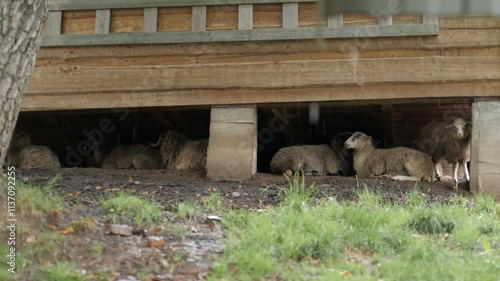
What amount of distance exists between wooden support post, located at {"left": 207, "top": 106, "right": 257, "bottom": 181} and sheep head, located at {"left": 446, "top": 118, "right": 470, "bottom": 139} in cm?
315

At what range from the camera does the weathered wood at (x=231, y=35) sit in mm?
Result: 9523

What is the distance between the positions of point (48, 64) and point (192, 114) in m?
3.13

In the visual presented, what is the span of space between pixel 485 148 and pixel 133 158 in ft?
20.5

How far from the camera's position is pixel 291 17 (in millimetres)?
9719

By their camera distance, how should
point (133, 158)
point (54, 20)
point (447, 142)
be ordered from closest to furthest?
1. point (54, 20)
2. point (447, 142)
3. point (133, 158)

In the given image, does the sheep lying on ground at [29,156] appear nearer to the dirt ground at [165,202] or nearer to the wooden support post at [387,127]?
the dirt ground at [165,202]

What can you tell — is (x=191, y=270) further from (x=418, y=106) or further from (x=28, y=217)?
(x=418, y=106)

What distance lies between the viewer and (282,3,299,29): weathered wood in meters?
9.72

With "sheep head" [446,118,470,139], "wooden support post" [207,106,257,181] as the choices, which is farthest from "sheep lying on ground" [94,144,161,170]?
"sheep head" [446,118,470,139]

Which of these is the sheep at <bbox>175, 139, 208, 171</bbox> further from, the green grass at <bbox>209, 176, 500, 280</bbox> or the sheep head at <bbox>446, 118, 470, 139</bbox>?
the green grass at <bbox>209, 176, 500, 280</bbox>

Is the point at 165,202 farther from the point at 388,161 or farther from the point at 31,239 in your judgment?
the point at 388,161

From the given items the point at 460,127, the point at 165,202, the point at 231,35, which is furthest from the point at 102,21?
the point at 460,127

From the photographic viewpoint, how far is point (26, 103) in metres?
10.3

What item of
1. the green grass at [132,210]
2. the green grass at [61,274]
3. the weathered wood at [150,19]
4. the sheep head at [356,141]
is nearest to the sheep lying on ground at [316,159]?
the sheep head at [356,141]
